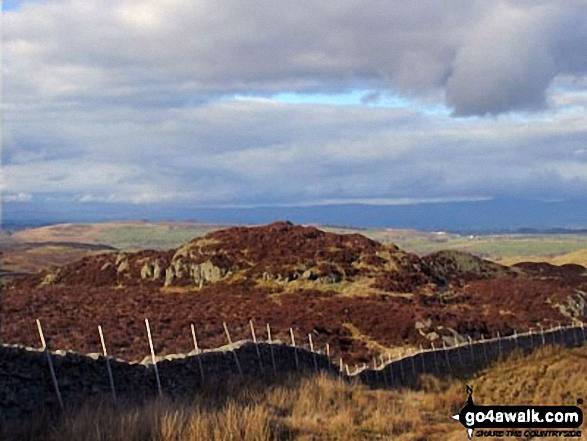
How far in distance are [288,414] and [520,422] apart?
398cm

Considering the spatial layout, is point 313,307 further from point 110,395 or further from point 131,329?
point 110,395

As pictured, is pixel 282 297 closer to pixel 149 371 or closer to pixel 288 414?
pixel 149 371

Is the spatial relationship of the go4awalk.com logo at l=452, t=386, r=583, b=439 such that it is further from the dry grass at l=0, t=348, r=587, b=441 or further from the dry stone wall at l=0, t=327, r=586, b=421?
the dry stone wall at l=0, t=327, r=586, b=421

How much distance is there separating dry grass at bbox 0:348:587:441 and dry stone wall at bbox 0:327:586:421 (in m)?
1.18

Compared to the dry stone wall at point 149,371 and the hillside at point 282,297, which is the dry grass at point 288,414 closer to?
the dry stone wall at point 149,371

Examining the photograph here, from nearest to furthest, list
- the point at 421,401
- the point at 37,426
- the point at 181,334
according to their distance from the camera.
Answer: the point at 37,426 < the point at 421,401 < the point at 181,334

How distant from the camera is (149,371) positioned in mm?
15891

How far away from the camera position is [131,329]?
33.2m

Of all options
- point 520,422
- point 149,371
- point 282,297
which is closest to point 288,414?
point 520,422

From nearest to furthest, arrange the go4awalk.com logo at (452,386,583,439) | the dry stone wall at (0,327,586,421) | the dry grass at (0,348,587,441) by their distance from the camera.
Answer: the dry grass at (0,348,587,441), the go4awalk.com logo at (452,386,583,439), the dry stone wall at (0,327,586,421)

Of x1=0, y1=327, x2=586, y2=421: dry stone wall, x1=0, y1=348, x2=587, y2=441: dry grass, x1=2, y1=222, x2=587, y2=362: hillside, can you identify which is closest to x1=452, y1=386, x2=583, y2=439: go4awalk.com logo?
x1=0, y1=348, x2=587, y2=441: dry grass

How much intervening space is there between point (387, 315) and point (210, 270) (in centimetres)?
1715

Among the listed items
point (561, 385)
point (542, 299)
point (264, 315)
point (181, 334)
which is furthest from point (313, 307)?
point (561, 385)

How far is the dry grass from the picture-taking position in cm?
1002
